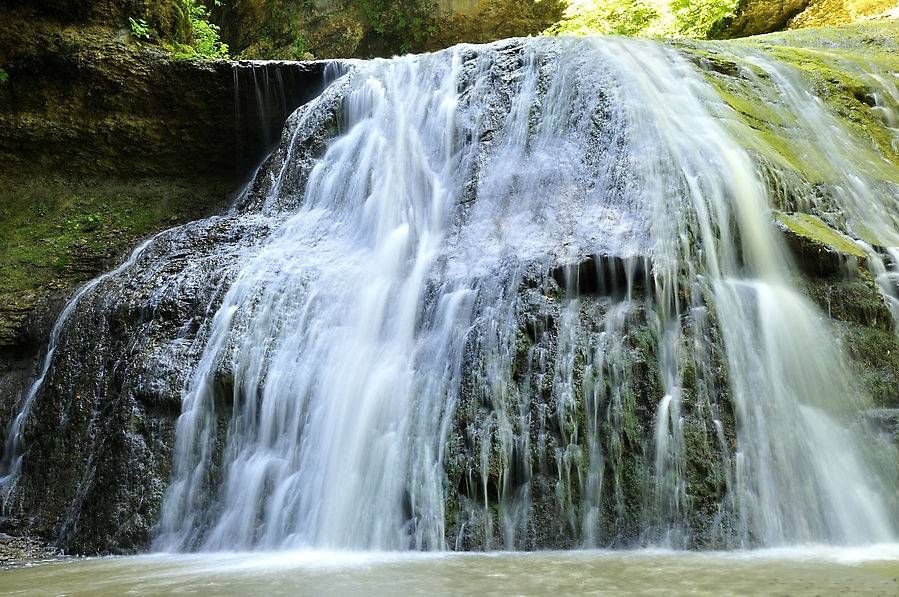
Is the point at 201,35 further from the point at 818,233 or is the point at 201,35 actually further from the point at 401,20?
the point at 818,233

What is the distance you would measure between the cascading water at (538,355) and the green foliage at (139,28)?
4230 mm

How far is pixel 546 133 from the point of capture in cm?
635

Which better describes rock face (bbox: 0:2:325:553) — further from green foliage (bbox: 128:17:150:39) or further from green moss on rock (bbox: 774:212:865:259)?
green moss on rock (bbox: 774:212:865:259)

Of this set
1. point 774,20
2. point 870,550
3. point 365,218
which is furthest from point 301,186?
point 774,20

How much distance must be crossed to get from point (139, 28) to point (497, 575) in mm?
9230

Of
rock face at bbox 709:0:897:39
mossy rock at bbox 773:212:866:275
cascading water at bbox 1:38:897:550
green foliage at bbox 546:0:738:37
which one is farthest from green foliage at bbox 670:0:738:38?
mossy rock at bbox 773:212:866:275

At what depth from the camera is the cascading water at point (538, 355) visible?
4.07m

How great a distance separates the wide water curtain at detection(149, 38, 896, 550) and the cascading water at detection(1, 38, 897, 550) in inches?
0.6

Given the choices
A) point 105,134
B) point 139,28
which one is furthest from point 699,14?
point 105,134

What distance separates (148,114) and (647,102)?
6846 mm

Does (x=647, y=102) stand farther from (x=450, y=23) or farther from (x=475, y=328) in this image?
(x=450, y=23)

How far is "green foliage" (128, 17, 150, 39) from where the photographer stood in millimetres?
9633

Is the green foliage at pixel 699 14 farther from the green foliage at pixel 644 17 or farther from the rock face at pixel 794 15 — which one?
the rock face at pixel 794 15

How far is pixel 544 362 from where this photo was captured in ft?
14.9
